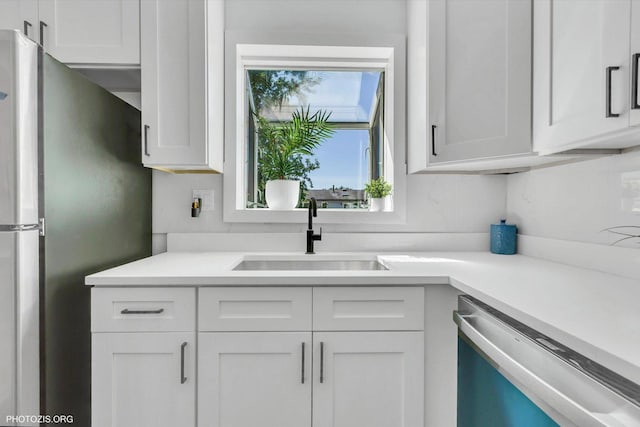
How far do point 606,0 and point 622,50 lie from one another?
17cm

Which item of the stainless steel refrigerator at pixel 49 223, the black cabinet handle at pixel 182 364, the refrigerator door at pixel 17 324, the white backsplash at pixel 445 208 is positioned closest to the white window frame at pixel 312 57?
the white backsplash at pixel 445 208

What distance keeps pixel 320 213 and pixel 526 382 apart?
4.31 feet

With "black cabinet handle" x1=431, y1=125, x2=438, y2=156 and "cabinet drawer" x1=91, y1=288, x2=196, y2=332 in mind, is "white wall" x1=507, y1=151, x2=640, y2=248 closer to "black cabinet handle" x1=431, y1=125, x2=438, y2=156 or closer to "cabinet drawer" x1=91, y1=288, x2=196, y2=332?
"black cabinet handle" x1=431, y1=125, x2=438, y2=156

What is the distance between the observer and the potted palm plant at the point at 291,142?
205cm

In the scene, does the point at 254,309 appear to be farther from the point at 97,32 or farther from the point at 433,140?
the point at 97,32

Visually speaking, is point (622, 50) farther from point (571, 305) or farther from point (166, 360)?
point (166, 360)

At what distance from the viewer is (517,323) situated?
896mm

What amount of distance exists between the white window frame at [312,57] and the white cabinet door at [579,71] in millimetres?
753

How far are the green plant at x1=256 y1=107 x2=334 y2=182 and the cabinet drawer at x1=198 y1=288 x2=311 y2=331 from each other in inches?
37.9

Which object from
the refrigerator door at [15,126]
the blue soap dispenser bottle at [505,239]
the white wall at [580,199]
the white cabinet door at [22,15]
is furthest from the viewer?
the blue soap dispenser bottle at [505,239]

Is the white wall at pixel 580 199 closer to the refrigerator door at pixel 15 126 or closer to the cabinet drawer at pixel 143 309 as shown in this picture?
the cabinet drawer at pixel 143 309

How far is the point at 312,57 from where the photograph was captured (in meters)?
2.03

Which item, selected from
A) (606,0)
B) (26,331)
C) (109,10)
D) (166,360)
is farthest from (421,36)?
(26,331)
